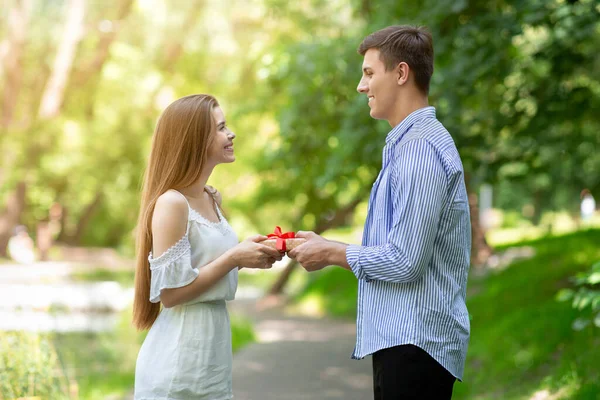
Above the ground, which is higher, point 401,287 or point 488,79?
point 488,79

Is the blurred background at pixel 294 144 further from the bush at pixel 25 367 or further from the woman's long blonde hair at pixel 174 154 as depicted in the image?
the woman's long blonde hair at pixel 174 154

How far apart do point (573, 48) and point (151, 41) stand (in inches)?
838

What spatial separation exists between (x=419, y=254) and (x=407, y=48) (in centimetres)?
71

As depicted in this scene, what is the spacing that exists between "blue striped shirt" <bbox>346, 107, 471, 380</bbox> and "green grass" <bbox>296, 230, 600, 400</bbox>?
7.44ft

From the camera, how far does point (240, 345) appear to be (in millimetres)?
12070

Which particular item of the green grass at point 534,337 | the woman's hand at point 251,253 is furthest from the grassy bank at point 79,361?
the green grass at point 534,337

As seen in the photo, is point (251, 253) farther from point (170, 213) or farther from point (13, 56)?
point (13, 56)

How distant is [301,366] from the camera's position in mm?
10195

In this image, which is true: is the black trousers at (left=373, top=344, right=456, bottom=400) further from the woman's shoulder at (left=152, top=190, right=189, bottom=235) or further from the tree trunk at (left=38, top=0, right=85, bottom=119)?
the tree trunk at (left=38, top=0, right=85, bottom=119)

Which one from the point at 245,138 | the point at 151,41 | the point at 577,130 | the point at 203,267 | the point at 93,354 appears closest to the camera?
the point at 203,267

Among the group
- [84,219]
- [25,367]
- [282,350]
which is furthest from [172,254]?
[84,219]

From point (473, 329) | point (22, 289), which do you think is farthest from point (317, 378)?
point (22, 289)

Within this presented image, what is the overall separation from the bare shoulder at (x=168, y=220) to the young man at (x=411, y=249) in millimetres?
503

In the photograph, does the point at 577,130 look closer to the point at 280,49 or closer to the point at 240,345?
the point at 280,49
